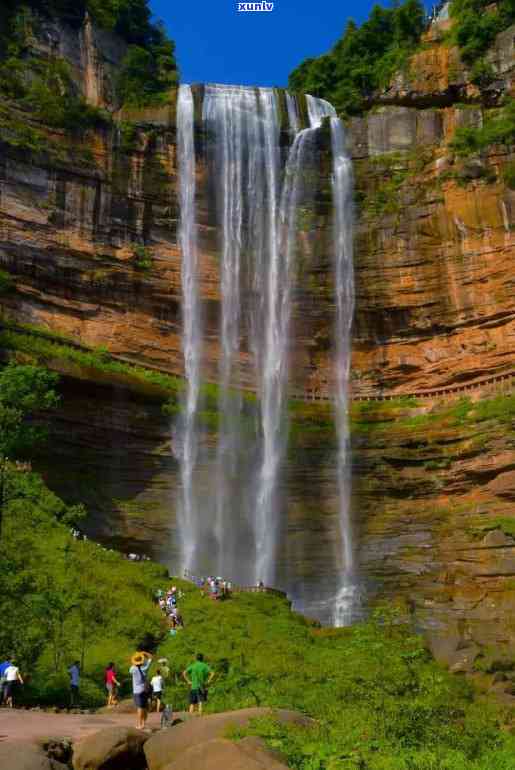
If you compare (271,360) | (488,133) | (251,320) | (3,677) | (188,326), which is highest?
(488,133)

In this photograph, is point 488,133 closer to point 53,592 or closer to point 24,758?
point 53,592

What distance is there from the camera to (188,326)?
120 ft

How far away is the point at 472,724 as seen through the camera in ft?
36.2

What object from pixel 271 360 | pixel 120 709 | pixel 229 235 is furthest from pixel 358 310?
pixel 120 709

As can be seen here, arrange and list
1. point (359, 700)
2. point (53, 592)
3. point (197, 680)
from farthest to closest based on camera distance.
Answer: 1. point (53, 592)
2. point (197, 680)
3. point (359, 700)

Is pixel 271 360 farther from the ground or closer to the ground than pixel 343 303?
closer to the ground

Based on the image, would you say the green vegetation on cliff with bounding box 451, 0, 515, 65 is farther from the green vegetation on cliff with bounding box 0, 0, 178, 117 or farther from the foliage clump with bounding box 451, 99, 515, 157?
the green vegetation on cliff with bounding box 0, 0, 178, 117

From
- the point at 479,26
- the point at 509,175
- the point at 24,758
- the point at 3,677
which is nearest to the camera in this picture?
the point at 24,758

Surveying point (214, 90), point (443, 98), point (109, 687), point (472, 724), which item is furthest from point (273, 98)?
point (472, 724)

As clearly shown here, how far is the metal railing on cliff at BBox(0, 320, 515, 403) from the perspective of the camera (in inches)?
1291

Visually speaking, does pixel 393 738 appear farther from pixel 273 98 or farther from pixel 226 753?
pixel 273 98

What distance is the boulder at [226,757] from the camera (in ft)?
25.7

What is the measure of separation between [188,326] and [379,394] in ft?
28.4

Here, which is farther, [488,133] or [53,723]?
[488,133]
